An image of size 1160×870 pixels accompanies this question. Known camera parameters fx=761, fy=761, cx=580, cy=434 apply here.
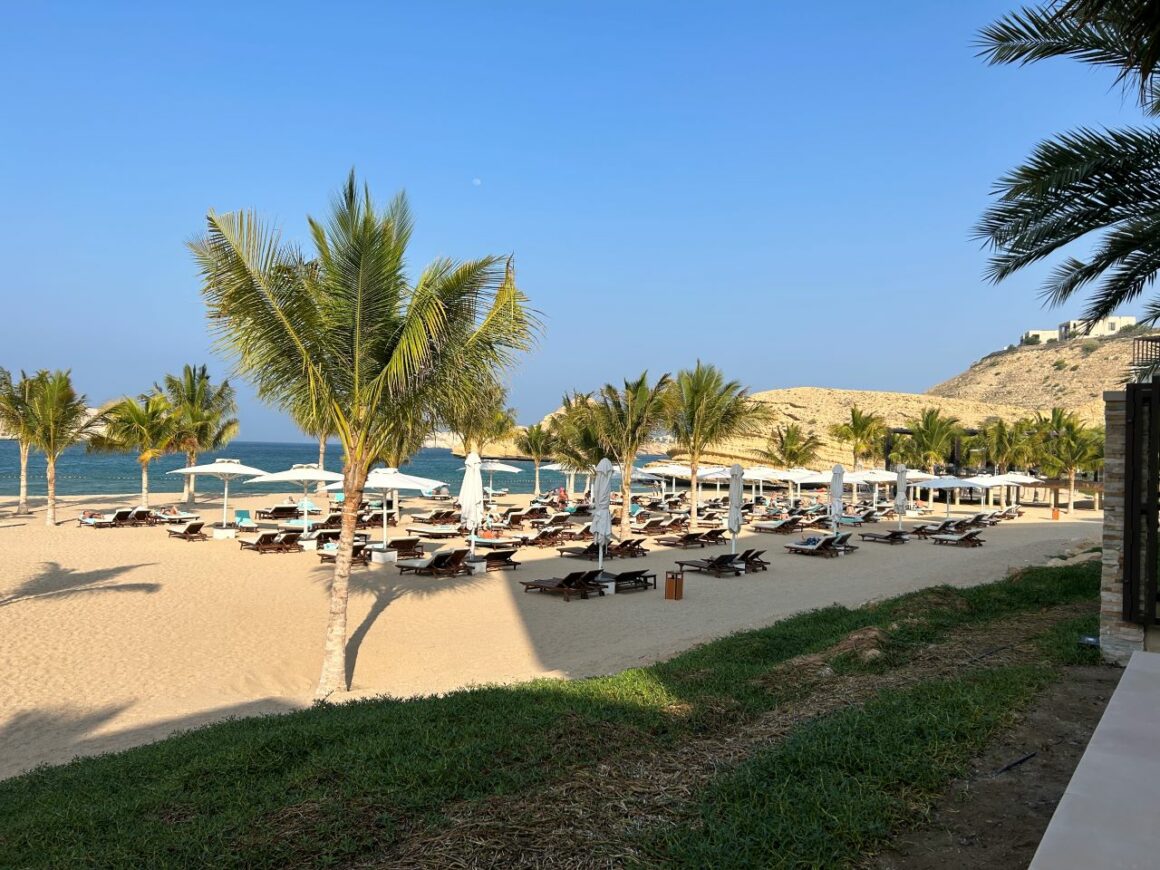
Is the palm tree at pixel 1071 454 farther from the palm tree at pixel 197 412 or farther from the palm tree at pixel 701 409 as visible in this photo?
the palm tree at pixel 197 412

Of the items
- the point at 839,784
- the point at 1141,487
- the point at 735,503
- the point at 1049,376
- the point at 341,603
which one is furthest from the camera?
the point at 1049,376

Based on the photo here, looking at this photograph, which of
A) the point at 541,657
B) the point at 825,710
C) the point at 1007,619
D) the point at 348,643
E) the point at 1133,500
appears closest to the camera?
the point at 825,710

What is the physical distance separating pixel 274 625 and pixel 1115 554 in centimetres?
998

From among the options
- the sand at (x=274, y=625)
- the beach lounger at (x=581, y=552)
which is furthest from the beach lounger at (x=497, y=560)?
the beach lounger at (x=581, y=552)

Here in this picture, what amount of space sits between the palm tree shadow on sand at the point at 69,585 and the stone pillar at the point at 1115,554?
13.3 metres

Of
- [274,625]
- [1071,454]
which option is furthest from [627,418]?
[1071,454]

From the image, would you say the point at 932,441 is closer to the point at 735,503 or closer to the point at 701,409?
the point at 701,409

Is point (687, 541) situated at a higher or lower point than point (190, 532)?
lower

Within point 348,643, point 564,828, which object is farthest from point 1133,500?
point 348,643

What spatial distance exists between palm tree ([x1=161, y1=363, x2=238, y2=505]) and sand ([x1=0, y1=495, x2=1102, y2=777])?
10.3m

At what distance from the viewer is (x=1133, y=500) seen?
559cm

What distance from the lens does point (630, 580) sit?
1500 centimetres

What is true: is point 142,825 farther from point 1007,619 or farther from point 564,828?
point 1007,619

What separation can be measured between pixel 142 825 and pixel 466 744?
1.64 m
